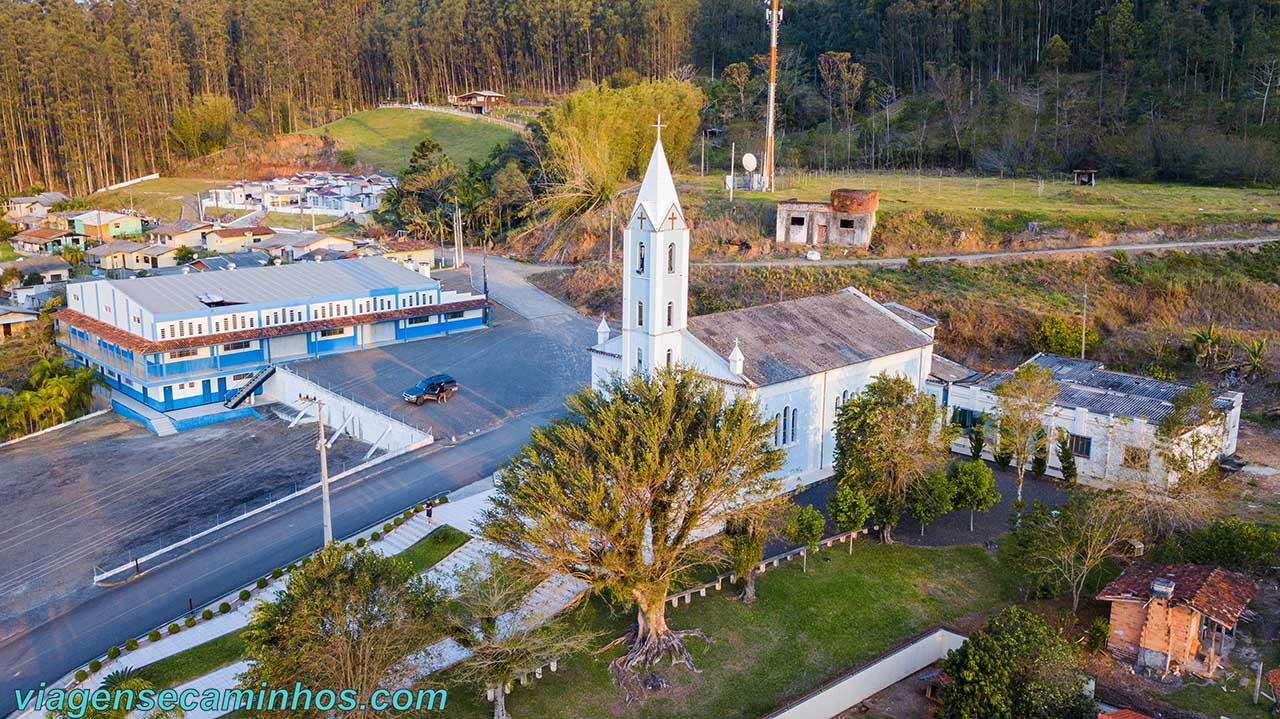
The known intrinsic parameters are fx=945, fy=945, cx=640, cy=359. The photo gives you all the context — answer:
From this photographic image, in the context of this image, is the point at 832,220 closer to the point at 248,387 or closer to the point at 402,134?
the point at 248,387

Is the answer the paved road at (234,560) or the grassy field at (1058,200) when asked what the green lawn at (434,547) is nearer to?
the paved road at (234,560)

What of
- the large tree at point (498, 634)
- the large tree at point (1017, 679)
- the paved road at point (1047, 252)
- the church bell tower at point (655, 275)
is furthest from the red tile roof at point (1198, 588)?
the paved road at point (1047, 252)

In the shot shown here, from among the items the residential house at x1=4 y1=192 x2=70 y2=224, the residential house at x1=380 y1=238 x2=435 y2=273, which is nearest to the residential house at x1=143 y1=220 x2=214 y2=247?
the residential house at x1=380 y1=238 x2=435 y2=273

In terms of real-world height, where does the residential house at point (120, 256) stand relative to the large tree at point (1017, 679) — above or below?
above

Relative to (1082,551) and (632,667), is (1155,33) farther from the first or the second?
(632,667)

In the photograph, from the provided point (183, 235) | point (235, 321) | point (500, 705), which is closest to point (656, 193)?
point (500, 705)

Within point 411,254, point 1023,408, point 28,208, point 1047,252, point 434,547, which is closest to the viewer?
point 434,547
